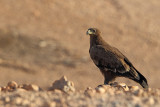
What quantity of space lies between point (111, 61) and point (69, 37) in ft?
46.9

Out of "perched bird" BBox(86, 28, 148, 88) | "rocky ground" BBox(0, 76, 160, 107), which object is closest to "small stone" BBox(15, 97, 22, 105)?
"rocky ground" BBox(0, 76, 160, 107)

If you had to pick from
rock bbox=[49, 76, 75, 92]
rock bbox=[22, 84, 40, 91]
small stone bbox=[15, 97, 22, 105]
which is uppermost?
rock bbox=[22, 84, 40, 91]

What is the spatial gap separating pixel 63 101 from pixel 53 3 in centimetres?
2181

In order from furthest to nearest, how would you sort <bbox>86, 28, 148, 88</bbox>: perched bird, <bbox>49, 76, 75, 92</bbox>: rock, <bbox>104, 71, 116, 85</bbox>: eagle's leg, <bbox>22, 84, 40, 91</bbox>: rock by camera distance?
<bbox>104, 71, 116, 85</bbox>: eagle's leg
<bbox>86, 28, 148, 88</bbox>: perched bird
<bbox>22, 84, 40, 91</bbox>: rock
<bbox>49, 76, 75, 92</bbox>: rock

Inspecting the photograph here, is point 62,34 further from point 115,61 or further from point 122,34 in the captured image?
point 115,61

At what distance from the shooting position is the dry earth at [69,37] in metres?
22.7

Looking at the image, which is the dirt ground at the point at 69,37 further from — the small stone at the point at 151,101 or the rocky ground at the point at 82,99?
the small stone at the point at 151,101

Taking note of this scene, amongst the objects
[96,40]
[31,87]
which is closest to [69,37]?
[96,40]

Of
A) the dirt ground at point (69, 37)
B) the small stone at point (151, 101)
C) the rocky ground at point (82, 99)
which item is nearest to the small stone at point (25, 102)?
the rocky ground at point (82, 99)

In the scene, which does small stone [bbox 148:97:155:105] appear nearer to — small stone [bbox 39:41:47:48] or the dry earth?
the dry earth

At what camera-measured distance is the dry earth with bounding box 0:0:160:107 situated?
22.7m

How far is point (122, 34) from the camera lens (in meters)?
27.5

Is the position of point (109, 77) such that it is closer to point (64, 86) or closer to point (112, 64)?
point (112, 64)

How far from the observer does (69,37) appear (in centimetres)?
2592
